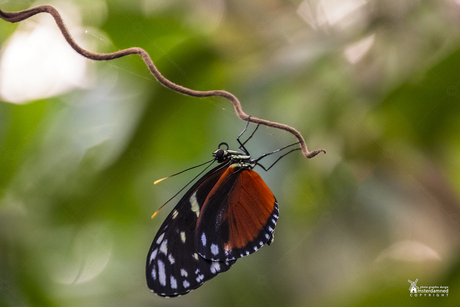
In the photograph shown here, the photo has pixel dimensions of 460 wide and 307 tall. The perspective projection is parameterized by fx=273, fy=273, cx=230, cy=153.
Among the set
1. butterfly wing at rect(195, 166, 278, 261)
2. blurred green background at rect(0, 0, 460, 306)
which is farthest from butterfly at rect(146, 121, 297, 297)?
blurred green background at rect(0, 0, 460, 306)

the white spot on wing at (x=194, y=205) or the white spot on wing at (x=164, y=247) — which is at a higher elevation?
the white spot on wing at (x=194, y=205)

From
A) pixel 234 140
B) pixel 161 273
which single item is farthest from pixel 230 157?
pixel 161 273

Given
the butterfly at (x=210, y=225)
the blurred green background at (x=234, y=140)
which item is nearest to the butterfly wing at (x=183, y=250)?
the butterfly at (x=210, y=225)

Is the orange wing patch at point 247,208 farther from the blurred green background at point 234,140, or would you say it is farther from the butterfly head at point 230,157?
the blurred green background at point 234,140

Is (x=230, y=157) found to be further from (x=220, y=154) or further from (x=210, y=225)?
(x=210, y=225)

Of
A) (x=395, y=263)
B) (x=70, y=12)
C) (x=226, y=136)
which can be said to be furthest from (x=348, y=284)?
(x=70, y=12)

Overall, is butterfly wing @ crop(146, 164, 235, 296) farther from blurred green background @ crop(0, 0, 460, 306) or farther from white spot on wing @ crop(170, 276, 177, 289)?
blurred green background @ crop(0, 0, 460, 306)
